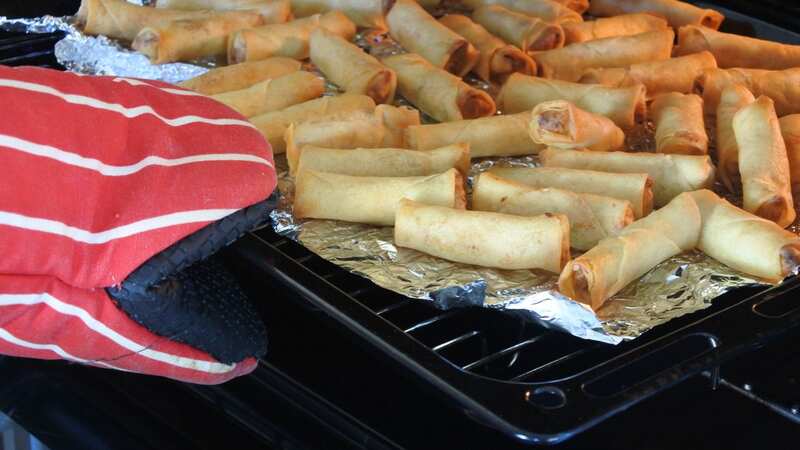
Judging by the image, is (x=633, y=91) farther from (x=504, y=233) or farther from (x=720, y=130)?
(x=504, y=233)

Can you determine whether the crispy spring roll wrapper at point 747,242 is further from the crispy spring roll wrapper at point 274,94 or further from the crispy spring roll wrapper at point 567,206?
the crispy spring roll wrapper at point 274,94

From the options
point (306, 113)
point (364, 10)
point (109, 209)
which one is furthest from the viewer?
point (364, 10)

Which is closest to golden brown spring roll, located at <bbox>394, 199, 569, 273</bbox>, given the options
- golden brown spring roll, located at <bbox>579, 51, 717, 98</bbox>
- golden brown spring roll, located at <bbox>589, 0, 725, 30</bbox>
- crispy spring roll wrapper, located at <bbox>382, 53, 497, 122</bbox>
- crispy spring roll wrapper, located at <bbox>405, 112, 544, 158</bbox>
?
crispy spring roll wrapper, located at <bbox>405, 112, 544, 158</bbox>

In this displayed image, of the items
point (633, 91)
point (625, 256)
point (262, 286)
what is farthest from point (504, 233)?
point (633, 91)

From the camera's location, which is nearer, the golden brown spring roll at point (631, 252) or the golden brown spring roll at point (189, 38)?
the golden brown spring roll at point (631, 252)

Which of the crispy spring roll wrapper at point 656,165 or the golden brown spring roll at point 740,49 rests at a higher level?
the golden brown spring roll at point 740,49

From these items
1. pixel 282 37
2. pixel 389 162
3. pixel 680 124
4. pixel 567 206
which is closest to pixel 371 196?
pixel 389 162

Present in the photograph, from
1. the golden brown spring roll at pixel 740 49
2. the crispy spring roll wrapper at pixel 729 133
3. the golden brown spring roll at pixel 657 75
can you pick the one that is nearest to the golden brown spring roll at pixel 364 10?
the golden brown spring roll at pixel 657 75

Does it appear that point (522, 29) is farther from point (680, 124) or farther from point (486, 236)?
point (486, 236)
